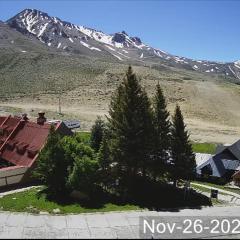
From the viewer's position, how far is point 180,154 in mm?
50469

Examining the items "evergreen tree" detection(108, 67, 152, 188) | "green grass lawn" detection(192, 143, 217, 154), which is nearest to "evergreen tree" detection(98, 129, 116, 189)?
"evergreen tree" detection(108, 67, 152, 188)

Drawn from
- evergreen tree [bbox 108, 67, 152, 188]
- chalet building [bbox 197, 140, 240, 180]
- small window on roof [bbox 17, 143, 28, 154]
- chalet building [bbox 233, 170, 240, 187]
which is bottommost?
chalet building [bbox 233, 170, 240, 187]

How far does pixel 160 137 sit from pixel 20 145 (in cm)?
1631

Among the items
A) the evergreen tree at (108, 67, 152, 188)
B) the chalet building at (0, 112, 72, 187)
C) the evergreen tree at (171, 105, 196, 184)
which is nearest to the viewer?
the evergreen tree at (108, 67, 152, 188)

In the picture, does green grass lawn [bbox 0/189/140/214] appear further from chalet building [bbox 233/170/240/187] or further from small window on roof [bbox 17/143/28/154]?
chalet building [bbox 233/170/240/187]

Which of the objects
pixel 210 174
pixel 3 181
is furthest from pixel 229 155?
pixel 3 181

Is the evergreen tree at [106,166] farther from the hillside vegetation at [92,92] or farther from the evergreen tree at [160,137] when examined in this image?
the hillside vegetation at [92,92]

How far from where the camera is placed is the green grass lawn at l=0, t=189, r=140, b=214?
41.3 m

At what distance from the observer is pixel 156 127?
5059 cm

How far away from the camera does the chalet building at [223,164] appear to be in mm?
61375

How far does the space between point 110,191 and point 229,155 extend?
23.1 m

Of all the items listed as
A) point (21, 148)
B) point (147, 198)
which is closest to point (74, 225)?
point (147, 198)

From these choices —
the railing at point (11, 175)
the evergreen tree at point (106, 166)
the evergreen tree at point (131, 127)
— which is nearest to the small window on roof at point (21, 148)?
the railing at point (11, 175)

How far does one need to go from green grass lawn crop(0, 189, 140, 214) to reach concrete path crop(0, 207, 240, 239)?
1166 millimetres
